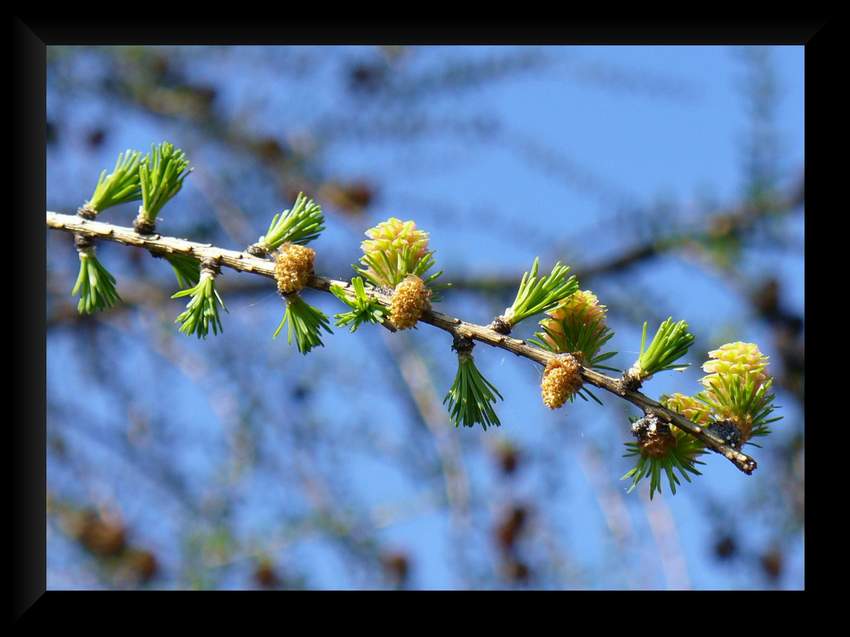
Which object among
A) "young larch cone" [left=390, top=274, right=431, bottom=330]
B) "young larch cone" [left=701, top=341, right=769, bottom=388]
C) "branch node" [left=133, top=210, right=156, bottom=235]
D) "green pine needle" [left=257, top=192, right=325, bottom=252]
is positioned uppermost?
"branch node" [left=133, top=210, right=156, bottom=235]

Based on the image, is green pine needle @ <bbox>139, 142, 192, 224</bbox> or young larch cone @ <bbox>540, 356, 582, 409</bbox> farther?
green pine needle @ <bbox>139, 142, 192, 224</bbox>

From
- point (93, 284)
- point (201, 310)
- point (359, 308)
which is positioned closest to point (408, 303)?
point (359, 308)

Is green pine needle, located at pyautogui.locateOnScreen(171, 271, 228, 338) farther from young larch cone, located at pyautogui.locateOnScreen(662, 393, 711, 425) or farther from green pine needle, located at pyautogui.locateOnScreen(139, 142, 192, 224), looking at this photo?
young larch cone, located at pyautogui.locateOnScreen(662, 393, 711, 425)

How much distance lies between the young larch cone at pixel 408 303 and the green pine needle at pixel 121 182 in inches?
10.3

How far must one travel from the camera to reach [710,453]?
1.66 feet

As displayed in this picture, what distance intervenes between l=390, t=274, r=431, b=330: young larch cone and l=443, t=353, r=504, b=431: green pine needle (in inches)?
1.8

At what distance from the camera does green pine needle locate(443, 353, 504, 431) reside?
521 mm

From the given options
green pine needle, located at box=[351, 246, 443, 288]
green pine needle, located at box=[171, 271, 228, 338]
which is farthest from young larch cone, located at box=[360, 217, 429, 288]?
green pine needle, located at box=[171, 271, 228, 338]

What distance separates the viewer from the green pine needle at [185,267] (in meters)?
0.59

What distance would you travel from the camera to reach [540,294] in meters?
0.53
